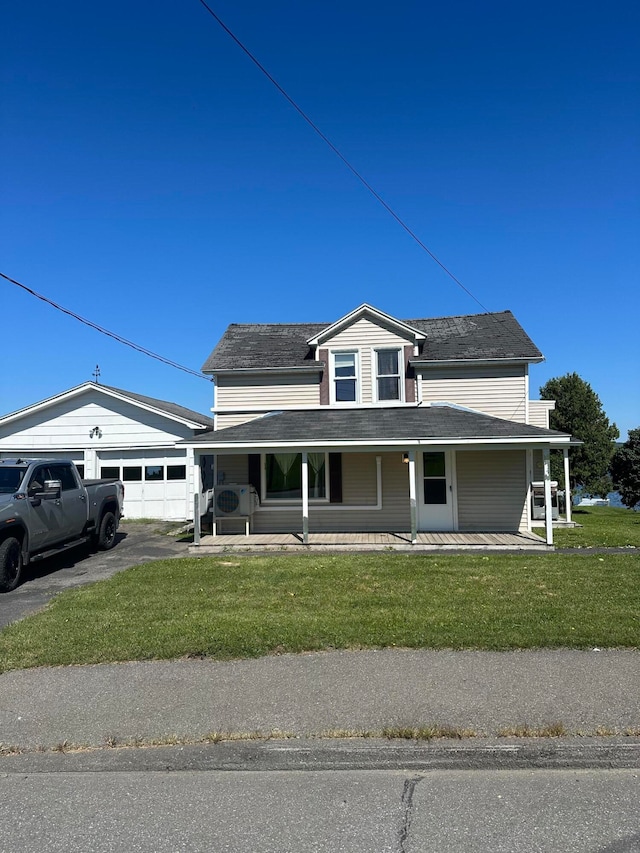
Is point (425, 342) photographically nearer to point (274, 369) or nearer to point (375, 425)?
point (375, 425)

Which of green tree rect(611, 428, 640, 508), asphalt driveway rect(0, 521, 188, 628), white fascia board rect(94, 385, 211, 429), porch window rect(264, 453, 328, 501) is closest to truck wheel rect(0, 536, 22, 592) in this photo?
asphalt driveway rect(0, 521, 188, 628)

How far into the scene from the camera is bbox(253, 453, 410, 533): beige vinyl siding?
47.0ft

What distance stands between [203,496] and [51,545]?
4.59 metres

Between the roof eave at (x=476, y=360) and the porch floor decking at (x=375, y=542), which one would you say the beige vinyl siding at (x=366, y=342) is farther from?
the porch floor decking at (x=375, y=542)

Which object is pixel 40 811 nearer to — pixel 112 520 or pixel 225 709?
pixel 225 709

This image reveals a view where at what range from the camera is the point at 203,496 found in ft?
46.9

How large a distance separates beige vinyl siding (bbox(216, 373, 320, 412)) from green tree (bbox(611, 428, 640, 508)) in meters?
15.7

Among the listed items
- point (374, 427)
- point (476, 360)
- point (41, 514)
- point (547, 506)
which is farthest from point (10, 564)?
point (476, 360)

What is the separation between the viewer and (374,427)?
13.2 meters

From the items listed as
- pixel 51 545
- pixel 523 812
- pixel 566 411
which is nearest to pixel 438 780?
pixel 523 812

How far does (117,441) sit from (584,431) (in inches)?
939

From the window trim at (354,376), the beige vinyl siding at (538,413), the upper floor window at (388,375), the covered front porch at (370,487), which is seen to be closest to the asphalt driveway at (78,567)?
the covered front porch at (370,487)

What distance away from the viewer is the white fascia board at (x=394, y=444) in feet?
39.2

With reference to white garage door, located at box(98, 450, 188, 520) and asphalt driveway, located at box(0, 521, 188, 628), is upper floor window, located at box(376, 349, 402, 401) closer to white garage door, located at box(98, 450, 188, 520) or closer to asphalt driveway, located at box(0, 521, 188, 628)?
asphalt driveway, located at box(0, 521, 188, 628)
